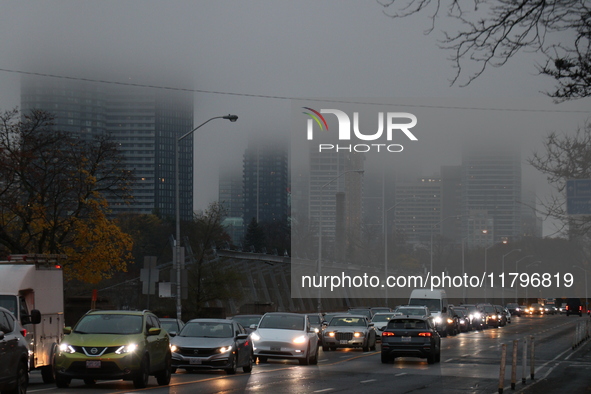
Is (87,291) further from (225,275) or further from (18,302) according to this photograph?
(18,302)

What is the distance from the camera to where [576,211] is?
3400 centimetres

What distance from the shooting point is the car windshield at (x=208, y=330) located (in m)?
23.6

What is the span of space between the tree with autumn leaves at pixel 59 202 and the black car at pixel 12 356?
25498 mm

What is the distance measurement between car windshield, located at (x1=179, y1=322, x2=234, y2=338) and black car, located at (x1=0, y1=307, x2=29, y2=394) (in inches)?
332

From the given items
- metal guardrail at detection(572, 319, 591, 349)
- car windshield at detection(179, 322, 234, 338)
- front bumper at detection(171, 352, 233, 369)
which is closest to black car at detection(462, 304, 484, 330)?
metal guardrail at detection(572, 319, 591, 349)

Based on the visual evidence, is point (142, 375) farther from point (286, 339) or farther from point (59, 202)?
point (59, 202)

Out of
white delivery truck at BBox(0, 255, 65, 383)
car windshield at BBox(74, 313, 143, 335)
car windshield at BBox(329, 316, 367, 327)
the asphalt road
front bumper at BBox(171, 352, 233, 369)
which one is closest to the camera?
the asphalt road

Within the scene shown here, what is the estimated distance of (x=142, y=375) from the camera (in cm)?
1841

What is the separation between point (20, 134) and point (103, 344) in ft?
91.2

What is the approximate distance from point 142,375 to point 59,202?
26.2 metres

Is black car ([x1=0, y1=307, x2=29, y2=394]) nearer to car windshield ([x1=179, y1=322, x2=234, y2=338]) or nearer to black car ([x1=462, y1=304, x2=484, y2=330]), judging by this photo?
car windshield ([x1=179, y1=322, x2=234, y2=338])

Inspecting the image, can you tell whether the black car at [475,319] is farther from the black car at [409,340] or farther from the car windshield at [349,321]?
the black car at [409,340]

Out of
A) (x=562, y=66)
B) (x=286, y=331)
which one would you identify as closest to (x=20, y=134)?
(x=286, y=331)

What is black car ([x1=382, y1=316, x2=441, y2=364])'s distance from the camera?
96.2 ft
